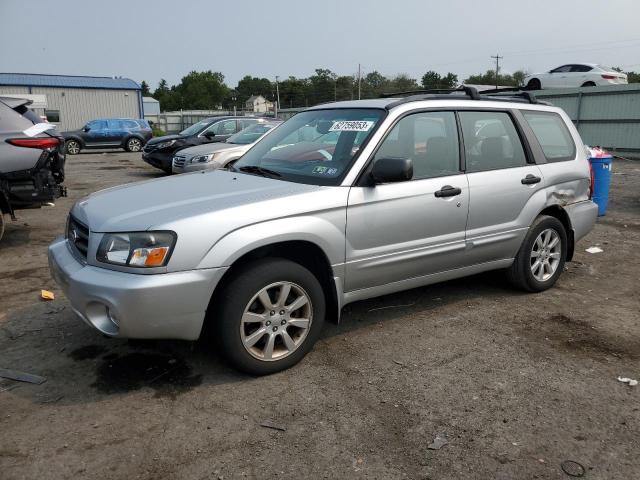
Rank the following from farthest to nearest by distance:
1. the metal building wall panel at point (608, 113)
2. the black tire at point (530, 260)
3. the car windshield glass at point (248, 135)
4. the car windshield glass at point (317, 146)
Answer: the metal building wall panel at point (608, 113)
the car windshield glass at point (248, 135)
the black tire at point (530, 260)
the car windshield glass at point (317, 146)

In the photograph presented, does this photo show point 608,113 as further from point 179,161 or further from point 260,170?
point 260,170

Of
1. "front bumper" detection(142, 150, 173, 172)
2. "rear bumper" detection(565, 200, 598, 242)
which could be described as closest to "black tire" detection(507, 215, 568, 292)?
"rear bumper" detection(565, 200, 598, 242)

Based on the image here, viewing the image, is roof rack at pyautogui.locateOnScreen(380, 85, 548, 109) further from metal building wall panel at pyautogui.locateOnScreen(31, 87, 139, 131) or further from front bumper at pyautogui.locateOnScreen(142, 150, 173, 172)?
metal building wall panel at pyautogui.locateOnScreen(31, 87, 139, 131)

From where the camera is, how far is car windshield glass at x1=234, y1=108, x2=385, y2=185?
384 centimetres

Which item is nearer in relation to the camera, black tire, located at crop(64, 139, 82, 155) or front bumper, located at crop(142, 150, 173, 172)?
front bumper, located at crop(142, 150, 173, 172)

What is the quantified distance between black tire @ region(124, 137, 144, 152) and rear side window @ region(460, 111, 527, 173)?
2246cm

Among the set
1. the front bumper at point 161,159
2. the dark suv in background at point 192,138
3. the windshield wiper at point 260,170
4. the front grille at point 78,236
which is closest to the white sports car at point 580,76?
the dark suv in background at point 192,138

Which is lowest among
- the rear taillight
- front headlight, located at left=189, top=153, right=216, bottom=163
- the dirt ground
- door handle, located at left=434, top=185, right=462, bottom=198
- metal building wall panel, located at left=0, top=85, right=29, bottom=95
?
the dirt ground

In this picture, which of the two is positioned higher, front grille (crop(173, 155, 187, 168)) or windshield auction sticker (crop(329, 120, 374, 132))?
windshield auction sticker (crop(329, 120, 374, 132))

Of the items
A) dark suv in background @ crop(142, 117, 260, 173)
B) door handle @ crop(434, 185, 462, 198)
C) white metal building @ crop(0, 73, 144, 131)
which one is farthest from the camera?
white metal building @ crop(0, 73, 144, 131)

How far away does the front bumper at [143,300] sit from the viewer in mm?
2998

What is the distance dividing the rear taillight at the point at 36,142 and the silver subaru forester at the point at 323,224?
9.25 feet

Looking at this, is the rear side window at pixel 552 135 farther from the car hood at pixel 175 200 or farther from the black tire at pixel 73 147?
the black tire at pixel 73 147

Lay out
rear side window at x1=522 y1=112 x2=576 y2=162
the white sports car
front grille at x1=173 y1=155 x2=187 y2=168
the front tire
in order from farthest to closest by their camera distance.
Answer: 1. the front tire
2. the white sports car
3. front grille at x1=173 y1=155 x2=187 y2=168
4. rear side window at x1=522 y1=112 x2=576 y2=162
